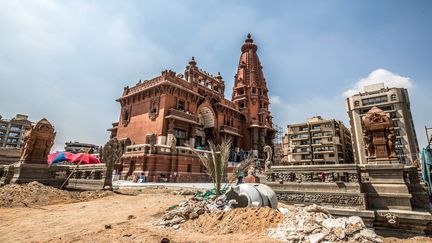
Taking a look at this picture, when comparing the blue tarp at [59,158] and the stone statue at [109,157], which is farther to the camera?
the blue tarp at [59,158]

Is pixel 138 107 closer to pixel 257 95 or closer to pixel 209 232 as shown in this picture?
pixel 257 95

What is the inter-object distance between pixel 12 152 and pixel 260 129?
31547 millimetres

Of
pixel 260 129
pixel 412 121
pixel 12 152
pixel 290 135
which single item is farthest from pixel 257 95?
pixel 412 121

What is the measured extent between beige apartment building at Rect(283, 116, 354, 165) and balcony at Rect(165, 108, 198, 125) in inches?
1219

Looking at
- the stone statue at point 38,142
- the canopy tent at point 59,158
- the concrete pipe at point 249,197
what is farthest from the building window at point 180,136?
the concrete pipe at point 249,197

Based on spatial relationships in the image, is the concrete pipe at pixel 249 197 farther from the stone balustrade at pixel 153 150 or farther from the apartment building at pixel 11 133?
the apartment building at pixel 11 133

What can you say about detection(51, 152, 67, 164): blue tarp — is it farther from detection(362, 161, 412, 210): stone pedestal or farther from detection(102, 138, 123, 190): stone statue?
detection(362, 161, 412, 210): stone pedestal

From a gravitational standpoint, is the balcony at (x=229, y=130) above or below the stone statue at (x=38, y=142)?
above

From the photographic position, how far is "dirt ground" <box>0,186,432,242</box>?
458cm

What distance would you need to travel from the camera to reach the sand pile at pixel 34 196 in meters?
8.76

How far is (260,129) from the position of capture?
3544 cm

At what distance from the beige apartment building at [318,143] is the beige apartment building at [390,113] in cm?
465

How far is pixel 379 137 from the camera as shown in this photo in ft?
28.7

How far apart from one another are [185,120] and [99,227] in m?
19.4
